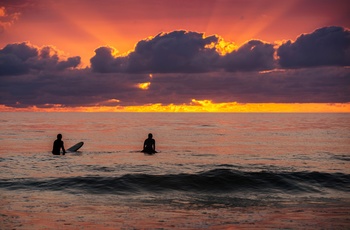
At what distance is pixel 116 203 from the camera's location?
1936 centimetres

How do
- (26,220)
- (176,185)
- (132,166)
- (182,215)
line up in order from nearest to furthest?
(26,220) → (182,215) → (176,185) → (132,166)

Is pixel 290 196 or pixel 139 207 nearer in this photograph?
pixel 139 207

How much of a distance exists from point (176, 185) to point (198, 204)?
18.2 ft

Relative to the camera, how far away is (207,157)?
4062 centimetres

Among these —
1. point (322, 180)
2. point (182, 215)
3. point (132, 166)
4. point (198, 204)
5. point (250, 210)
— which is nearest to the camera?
point (182, 215)

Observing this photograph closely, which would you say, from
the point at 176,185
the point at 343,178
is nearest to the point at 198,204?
the point at 176,185

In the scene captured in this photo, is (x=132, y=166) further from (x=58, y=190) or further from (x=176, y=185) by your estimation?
(x=58, y=190)

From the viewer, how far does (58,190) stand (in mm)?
22344

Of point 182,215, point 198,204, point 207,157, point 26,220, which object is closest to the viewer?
point 26,220

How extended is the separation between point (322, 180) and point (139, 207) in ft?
45.2

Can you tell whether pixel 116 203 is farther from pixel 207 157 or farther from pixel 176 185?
pixel 207 157

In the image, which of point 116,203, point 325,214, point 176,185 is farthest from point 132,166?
point 325,214

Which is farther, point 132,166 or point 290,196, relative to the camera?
point 132,166

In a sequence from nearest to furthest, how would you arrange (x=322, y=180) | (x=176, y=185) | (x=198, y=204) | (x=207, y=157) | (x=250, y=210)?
(x=250, y=210)
(x=198, y=204)
(x=176, y=185)
(x=322, y=180)
(x=207, y=157)
